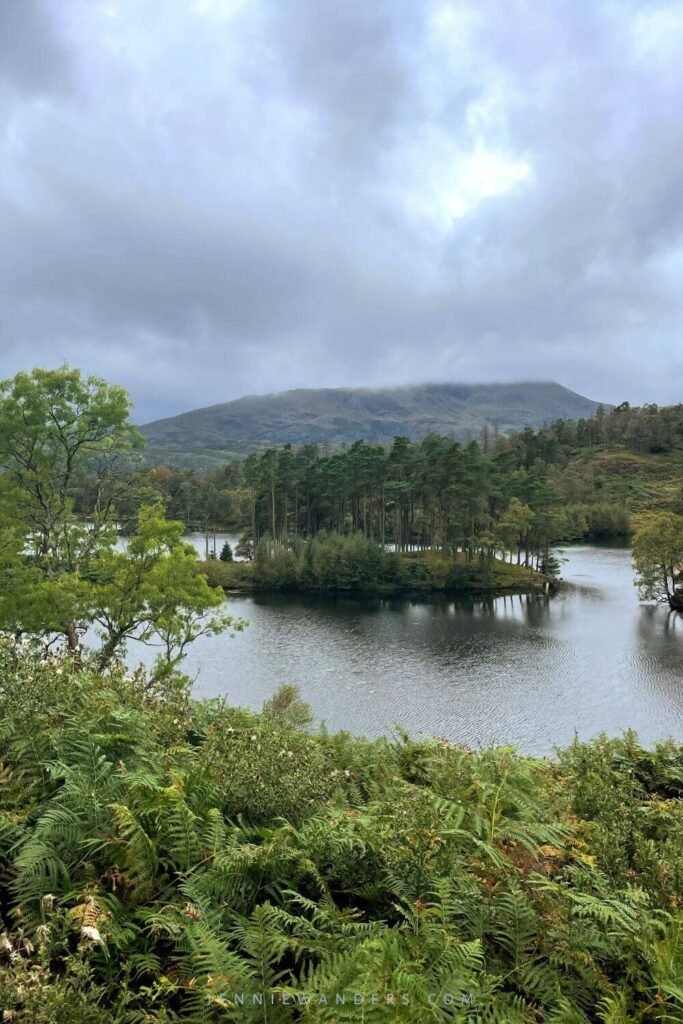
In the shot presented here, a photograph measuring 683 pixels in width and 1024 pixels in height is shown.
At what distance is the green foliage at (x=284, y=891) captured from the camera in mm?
2443

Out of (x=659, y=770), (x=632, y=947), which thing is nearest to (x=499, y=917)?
(x=632, y=947)

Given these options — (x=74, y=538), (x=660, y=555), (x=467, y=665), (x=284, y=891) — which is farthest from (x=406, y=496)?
(x=284, y=891)

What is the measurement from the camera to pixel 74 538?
1745 cm

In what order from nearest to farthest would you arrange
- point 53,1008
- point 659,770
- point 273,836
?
point 53,1008 → point 273,836 → point 659,770

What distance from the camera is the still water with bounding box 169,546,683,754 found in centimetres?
2322

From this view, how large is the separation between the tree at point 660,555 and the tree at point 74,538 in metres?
40.8

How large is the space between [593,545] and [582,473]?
1432 inches

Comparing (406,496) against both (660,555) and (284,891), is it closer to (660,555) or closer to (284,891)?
(660,555)

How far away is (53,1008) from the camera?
2135 millimetres

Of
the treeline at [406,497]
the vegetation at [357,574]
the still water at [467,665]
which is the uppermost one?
the treeline at [406,497]

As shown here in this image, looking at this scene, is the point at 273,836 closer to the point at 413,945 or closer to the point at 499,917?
the point at 413,945

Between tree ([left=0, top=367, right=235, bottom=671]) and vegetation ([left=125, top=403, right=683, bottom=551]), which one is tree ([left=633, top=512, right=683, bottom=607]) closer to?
vegetation ([left=125, top=403, right=683, bottom=551])

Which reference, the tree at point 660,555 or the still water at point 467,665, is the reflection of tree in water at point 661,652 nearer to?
the still water at point 467,665

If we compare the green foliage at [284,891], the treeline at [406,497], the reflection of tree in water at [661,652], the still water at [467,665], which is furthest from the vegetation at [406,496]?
the green foliage at [284,891]
